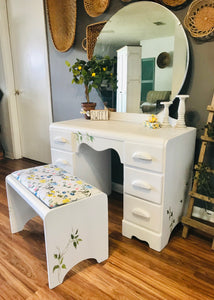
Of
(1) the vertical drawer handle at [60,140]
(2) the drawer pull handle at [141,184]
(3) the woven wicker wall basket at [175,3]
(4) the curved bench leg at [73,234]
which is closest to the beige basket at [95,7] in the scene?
(3) the woven wicker wall basket at [175,3]

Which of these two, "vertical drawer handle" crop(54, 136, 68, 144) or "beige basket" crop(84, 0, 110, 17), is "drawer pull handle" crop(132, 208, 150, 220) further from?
"beige basket" crop(84, 0, 110, 17)

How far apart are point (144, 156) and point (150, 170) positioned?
9cm

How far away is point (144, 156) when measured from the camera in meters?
1.37

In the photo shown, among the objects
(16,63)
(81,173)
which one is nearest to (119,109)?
(81,173)

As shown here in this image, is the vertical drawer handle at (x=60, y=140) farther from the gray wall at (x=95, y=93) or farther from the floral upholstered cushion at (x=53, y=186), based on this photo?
the gray wall at (x=95, y=93)

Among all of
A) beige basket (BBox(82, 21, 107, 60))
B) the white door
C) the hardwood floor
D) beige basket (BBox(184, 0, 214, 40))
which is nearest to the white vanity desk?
the hardwood floor

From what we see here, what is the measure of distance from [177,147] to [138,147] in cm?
23

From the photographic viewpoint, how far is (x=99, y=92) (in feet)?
7.08

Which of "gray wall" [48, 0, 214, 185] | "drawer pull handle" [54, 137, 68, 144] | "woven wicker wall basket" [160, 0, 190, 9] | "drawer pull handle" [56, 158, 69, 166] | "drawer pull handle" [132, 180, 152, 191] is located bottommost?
"drawer pull handle" [56, 158, 69, 166]

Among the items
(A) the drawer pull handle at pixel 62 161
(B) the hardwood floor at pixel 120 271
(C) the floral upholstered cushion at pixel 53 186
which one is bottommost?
(B) the hardwood floor at pixel 120 271

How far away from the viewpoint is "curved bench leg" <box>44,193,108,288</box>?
45.3 inches

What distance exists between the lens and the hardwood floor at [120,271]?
3.89 ft

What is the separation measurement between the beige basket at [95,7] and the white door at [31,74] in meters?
0.73

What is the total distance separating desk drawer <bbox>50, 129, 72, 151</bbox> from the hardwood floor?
26.0 inches
